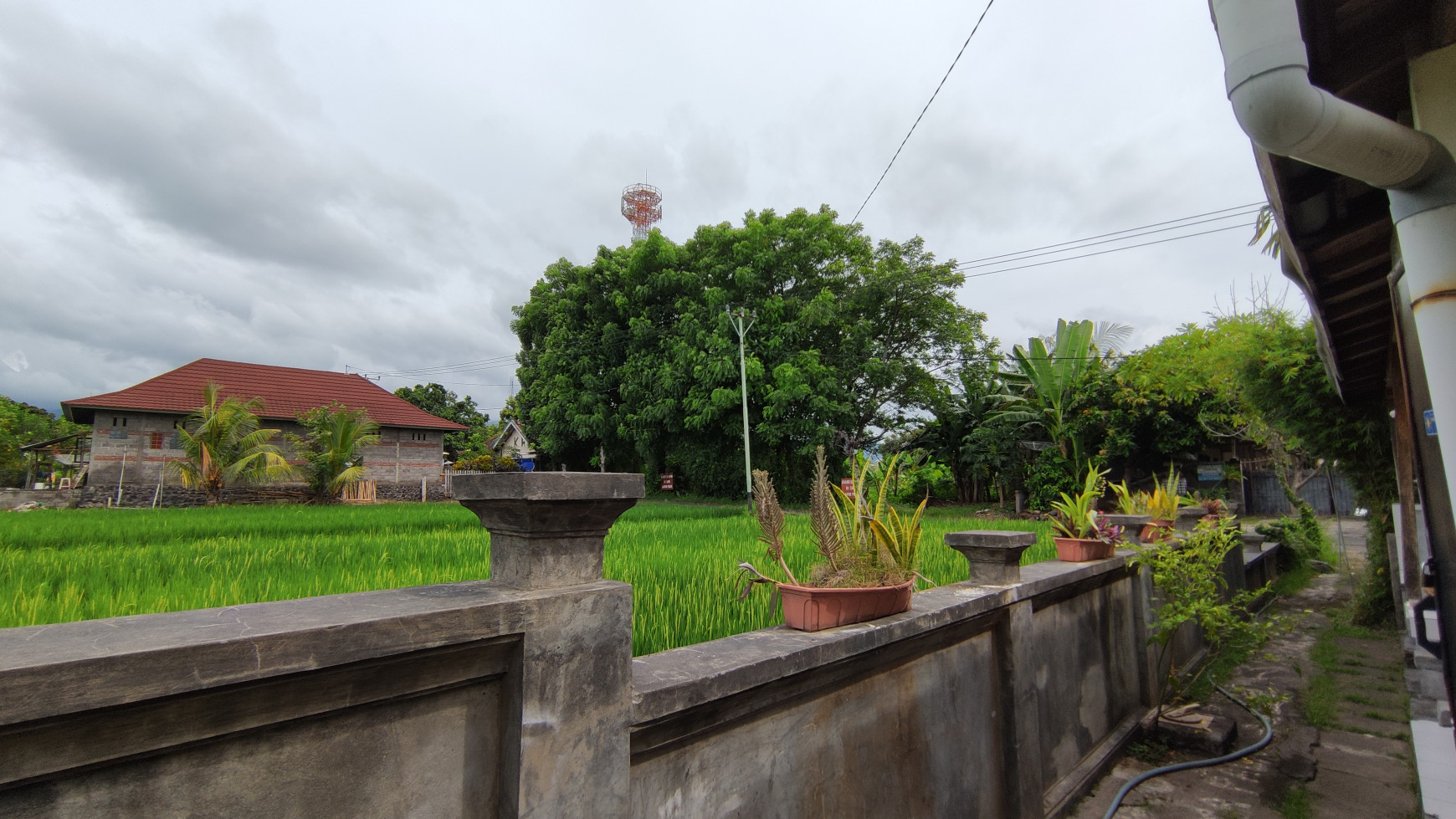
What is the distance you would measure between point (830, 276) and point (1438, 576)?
1821cm

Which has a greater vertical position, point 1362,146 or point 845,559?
point 1362,146

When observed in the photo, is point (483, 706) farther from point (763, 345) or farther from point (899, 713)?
point (763, 345)

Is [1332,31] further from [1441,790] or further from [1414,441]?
[1441,790]

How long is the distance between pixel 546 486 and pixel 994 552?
8.61ft

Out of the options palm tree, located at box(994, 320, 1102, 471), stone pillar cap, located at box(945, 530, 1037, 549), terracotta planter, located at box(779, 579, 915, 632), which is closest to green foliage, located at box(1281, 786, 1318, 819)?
stone pillar cap, located at box(945, 530, 1037, 549)

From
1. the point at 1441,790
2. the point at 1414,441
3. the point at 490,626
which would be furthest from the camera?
the point at 1441,790

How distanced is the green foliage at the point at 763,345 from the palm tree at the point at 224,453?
334 inches

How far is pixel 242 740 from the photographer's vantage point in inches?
41.5

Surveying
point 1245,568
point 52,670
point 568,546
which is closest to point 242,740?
point 52,670

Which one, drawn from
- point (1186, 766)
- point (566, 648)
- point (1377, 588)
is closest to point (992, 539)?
point (1186, 766)

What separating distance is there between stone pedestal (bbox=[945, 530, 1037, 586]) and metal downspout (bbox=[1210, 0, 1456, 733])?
5.37 ft

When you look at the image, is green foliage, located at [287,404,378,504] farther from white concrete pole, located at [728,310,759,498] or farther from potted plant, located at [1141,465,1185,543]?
potted plant, located at [1141,465,1185,543]

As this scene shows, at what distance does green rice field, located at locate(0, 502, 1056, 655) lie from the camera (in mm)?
2283

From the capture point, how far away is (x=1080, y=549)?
4.27 m
